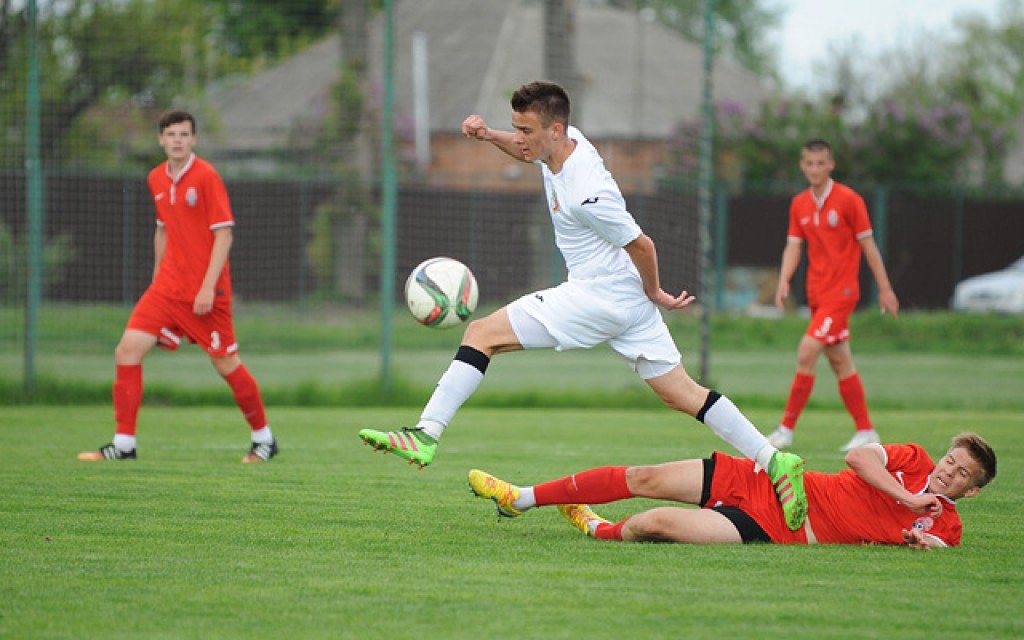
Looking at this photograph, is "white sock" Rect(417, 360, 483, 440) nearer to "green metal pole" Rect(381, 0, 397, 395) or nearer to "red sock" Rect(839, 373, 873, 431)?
"red sock" Rect(839, 373, 873, 431)

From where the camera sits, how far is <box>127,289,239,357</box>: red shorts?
9734 mm

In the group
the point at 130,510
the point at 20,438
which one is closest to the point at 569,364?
the point at 20,438

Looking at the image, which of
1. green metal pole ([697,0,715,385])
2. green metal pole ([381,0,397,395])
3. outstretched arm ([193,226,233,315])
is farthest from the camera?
green metal pole ([697,0,715,385])

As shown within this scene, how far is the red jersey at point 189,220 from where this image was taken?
31.9 feet

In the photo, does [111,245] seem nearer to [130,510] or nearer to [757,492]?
[130,510]

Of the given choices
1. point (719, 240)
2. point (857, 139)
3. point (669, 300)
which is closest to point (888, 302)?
point (669, 300)

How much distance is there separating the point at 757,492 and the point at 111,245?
11558 millimetres

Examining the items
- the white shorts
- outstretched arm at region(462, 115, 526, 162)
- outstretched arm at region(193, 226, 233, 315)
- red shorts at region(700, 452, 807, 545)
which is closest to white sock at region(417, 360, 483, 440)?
the white shorts

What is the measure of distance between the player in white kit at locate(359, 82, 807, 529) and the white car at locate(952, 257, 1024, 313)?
21046 millimetres

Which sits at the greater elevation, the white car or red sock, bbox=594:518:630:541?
red sock, bbox=594:518:630:541

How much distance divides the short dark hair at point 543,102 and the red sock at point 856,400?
17.2 feet

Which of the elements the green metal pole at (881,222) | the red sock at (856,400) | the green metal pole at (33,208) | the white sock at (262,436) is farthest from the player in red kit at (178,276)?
Answer: the green metal pole at (881,222)

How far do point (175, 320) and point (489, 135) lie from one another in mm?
3269

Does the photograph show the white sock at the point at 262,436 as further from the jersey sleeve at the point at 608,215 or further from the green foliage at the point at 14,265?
the green foliage at the point at 14,265
